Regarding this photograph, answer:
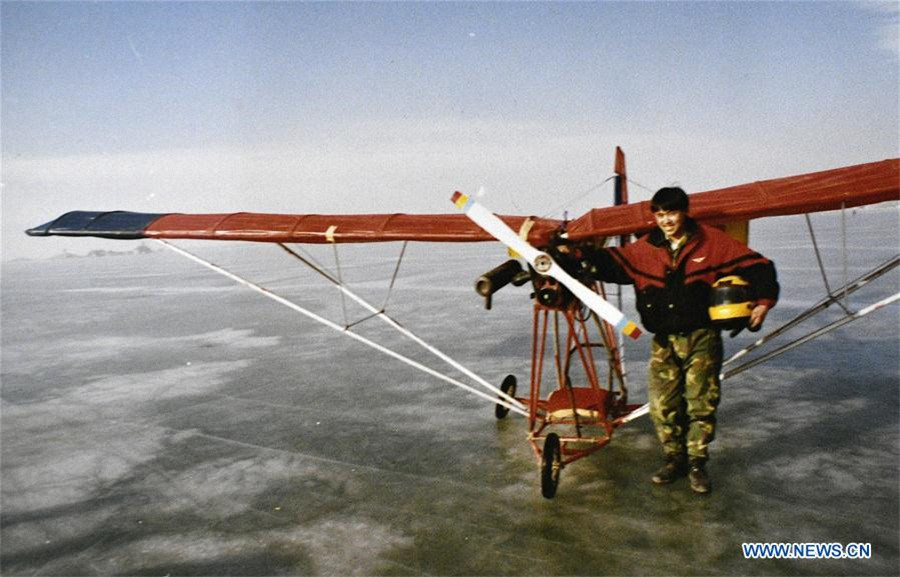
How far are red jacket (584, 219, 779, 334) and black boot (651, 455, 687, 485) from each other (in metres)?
1.30

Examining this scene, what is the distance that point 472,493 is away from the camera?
17.4 ft

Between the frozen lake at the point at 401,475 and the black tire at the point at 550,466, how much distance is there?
134mm

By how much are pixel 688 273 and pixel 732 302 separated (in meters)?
0.48

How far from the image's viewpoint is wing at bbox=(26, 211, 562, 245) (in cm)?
547

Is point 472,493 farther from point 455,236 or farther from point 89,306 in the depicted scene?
point 89,306

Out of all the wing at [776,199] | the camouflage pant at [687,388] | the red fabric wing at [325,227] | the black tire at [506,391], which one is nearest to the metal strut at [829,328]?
the camouflage pant at [687,388]

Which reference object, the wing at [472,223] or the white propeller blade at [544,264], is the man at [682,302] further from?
the white propeller blade at [544,264]

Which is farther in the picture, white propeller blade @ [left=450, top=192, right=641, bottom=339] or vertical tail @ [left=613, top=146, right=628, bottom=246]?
vertical tail @ [left=613, top=146, right=628, bottom=246]

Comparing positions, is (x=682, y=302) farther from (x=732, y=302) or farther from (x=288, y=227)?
(x=288, y=227)

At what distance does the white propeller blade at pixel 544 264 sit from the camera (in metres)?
4.22

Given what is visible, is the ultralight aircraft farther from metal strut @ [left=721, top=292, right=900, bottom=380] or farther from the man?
the man

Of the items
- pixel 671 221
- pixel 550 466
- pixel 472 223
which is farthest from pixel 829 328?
pixel 472 223

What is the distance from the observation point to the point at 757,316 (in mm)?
4332

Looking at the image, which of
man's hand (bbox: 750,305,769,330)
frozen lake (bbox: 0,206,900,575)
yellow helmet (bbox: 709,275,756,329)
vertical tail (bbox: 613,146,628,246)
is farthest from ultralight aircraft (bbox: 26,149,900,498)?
vertical tail (bbox: 613,146,628,246)
